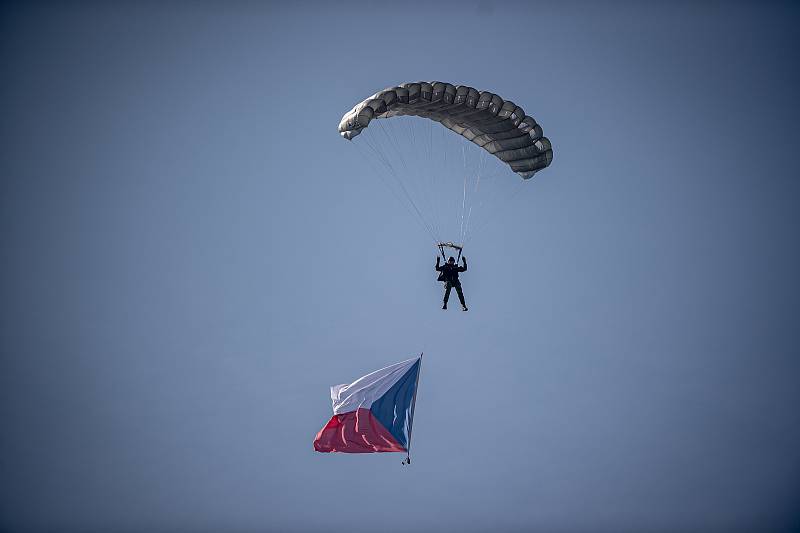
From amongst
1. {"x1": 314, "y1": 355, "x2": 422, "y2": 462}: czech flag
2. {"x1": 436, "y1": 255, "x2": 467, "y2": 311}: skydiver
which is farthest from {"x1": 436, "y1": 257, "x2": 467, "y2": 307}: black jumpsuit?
{"x1": 314, "y1": 355, "x2": 422, "y2": 462}: czech flag

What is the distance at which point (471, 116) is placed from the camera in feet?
100.0

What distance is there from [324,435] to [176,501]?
35113 millimetres

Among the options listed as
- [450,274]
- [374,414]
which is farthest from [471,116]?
[374,414]

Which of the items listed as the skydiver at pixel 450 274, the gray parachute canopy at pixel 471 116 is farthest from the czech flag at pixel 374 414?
the gray parachute canopy at pixel 471 116

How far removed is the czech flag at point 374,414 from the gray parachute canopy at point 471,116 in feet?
20.5

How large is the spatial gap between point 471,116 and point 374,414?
8.01 m

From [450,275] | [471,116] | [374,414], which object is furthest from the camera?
[450,275]

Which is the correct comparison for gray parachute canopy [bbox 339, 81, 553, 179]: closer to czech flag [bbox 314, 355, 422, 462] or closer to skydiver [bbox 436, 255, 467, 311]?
skydiver [bbox 436, 255, 467, 311]

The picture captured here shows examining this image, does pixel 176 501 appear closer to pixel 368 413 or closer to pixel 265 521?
pixel 265 521

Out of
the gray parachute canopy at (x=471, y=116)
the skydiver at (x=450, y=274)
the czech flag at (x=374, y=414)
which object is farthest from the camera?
the skydiver at (x=450, y=274)

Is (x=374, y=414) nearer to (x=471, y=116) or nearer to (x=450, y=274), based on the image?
(x=450, y=274)

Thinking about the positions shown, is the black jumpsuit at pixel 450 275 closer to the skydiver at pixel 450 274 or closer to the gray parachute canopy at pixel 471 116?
the skydiver at pixel 450 274

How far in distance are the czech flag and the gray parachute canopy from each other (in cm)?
626

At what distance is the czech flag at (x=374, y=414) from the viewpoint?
29.5 metres
